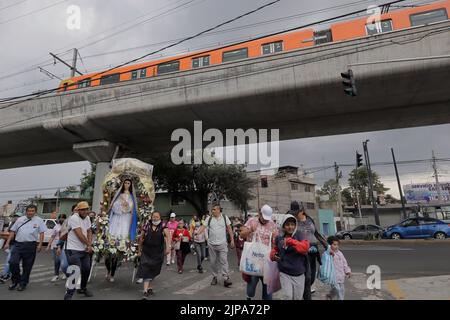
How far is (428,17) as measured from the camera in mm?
14727

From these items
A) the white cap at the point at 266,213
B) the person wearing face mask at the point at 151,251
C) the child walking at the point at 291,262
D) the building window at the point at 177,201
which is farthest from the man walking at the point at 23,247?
the building window at the point at 177,201

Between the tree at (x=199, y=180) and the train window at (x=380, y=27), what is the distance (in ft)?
54.9

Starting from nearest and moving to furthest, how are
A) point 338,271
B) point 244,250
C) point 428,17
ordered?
point 244,250
point 338,271
point 428,17

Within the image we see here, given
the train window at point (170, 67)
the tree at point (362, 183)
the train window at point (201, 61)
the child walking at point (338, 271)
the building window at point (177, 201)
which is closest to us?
the child walking at point (338, 271)

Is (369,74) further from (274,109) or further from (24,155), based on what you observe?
(24,155)

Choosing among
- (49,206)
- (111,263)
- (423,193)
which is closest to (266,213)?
(111,263)

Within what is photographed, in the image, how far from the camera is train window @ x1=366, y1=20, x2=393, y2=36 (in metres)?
15.1

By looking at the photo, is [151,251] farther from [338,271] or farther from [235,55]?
[235,55]

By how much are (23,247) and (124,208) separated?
2.20 meters

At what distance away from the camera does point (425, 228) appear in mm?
19938

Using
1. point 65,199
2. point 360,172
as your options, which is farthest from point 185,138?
point 360,172

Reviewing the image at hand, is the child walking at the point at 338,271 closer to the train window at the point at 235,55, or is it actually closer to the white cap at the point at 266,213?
the white cap at the point at 266,213

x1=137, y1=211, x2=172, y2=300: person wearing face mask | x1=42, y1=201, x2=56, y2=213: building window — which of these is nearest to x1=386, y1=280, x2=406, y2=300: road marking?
x1=137, y1=211, x2=172, y2=300: person wearing face mask

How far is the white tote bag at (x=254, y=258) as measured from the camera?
180 inches
